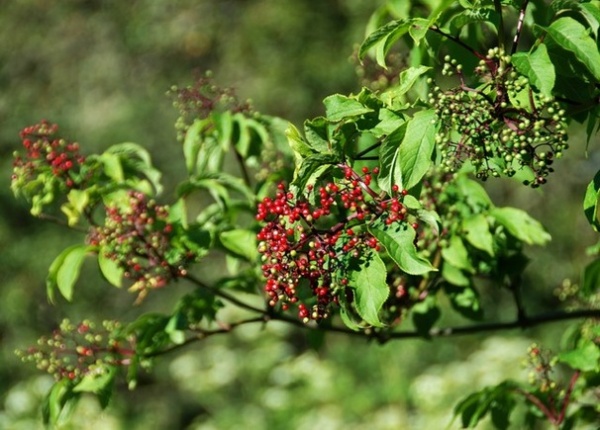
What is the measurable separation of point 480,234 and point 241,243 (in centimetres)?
80

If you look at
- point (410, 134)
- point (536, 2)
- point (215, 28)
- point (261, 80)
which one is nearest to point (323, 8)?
point (261, 80)

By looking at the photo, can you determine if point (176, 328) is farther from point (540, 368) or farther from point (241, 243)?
point (540, 368)

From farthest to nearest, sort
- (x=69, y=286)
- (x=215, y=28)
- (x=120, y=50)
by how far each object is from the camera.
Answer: (x=120, y=50)
(x=215, y=28)
(x=69, y=286)

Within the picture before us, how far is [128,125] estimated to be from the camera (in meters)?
11.4

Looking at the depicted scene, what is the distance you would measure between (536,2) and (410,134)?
97 centimetres

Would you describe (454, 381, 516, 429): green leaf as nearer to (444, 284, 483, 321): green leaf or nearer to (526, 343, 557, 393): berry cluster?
(526, 343, 557, 393): berry cluster

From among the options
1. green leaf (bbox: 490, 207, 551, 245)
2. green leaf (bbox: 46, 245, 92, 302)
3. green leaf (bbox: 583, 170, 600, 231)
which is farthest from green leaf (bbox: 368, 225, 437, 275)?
green leaf (bbox: 46, 245, 92, 302)

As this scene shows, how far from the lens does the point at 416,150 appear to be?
199 cm

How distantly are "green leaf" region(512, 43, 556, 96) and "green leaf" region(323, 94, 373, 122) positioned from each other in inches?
14.5

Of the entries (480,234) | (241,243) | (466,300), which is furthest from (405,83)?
(466,300)

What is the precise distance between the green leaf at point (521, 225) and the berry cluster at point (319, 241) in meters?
0.86

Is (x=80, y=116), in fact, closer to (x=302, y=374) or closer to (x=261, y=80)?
(x=261, y=80)

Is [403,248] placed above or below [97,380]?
above

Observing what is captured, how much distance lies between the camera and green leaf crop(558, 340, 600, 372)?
2637 millimetres
